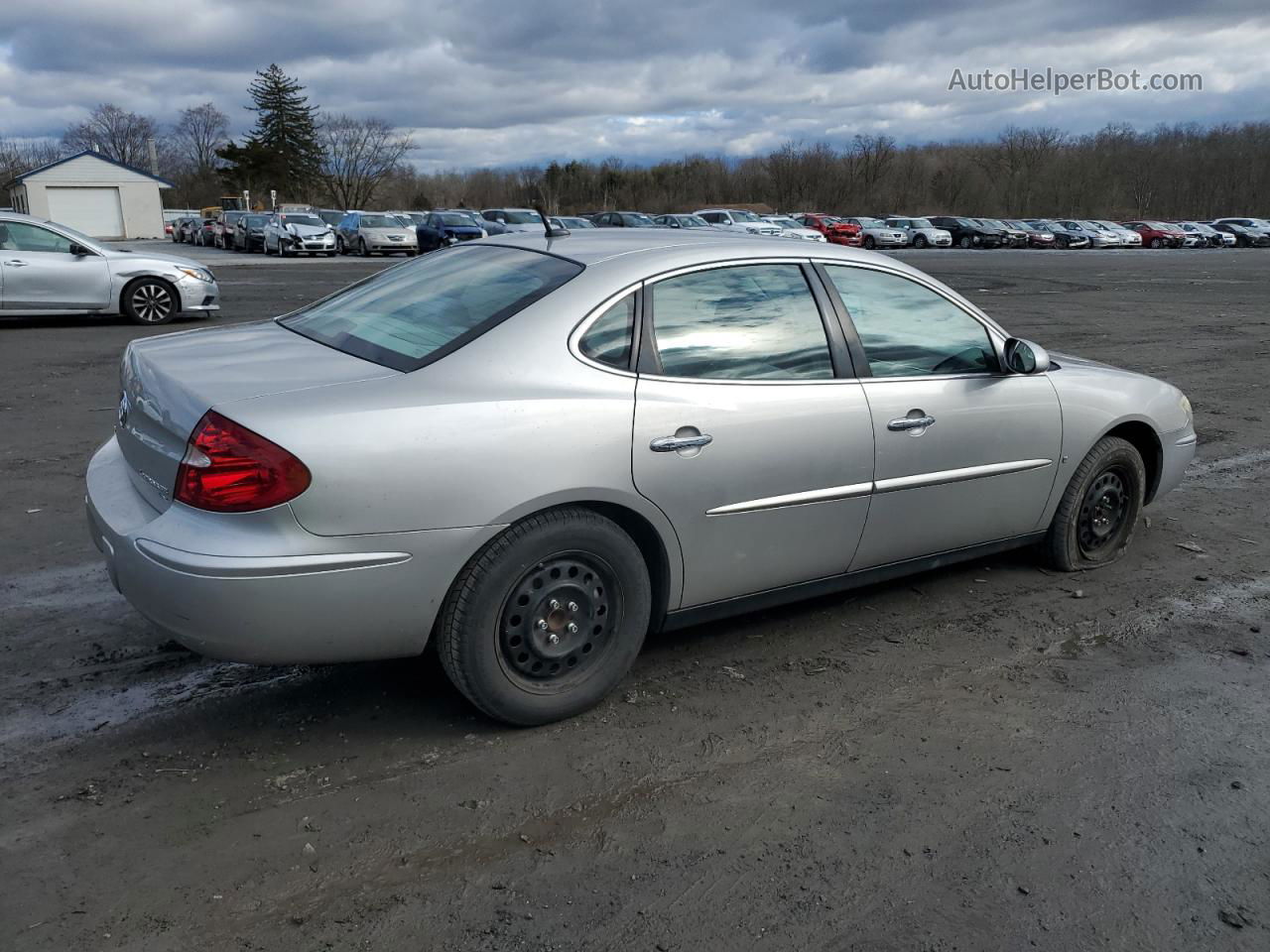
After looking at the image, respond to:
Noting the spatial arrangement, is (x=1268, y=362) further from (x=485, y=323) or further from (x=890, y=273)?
(x=485, y=323)

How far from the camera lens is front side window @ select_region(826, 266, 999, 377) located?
4.33m

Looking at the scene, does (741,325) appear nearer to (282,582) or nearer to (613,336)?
(613,336)

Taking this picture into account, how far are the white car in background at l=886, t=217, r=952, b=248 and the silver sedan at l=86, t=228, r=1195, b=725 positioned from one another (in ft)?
162

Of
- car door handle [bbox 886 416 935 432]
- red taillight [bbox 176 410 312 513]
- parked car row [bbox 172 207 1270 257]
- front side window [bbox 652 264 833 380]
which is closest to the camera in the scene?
red taillight [bbox 176 410 312 513]

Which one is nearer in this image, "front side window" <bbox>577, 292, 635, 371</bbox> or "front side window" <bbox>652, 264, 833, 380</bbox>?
"front side window" <bbox>577, 292, 635, 371</bbox>

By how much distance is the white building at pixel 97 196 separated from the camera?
53.8 m

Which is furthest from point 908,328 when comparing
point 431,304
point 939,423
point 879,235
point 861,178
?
point 861,178

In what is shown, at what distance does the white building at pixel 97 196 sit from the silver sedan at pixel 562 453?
5788 cm

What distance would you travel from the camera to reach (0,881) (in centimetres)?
277

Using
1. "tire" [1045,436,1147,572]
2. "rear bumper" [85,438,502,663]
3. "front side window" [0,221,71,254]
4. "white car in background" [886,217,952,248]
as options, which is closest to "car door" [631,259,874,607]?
"rear bumper" [85,438,502,663]

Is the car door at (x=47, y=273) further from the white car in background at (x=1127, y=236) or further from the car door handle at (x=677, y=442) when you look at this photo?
the white car in background at (x=1127, y=236)

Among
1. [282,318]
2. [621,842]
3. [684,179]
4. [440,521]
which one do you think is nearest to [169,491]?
[440,521]

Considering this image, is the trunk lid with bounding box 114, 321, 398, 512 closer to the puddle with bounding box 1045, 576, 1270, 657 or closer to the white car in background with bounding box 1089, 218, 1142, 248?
the puddle with bounding box 1045, 576, 1270, 657

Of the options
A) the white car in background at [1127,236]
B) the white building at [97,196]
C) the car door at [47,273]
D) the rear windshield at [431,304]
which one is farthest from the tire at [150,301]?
the white car in background at [1127,236]
